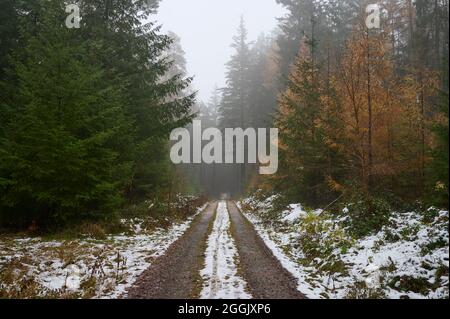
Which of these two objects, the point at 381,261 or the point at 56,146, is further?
the point at 56,146

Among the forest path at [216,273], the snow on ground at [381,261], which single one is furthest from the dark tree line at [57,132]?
the snow on ground at [381,261]

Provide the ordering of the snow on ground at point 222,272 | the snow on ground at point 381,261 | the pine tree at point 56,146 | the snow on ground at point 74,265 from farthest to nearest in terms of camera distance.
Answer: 1. the pine tree at point 56,146
2. the snow on ground at point 74,265
3. the snow on ground at point 222,272
4. the snow on ground at point 381,261

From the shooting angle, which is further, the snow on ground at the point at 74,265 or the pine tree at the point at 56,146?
the pine tree at the point at 56,146

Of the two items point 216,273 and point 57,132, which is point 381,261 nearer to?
point 216,273

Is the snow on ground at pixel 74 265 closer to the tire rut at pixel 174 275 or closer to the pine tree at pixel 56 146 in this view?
the tire rut at pixel 174 275

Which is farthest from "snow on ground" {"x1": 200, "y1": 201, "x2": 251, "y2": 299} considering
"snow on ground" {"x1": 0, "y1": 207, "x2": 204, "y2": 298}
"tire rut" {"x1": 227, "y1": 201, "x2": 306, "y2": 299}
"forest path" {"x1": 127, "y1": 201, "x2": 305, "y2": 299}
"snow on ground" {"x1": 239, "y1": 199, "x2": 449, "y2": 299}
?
"snow on ground" {"x1": 0, "y1": 207, "x2": 204, "y2": 298}

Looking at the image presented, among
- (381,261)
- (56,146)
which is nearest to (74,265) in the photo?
(56,146)

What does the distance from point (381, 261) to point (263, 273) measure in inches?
128

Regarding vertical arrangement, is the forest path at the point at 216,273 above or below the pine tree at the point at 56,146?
below

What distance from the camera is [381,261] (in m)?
8.98

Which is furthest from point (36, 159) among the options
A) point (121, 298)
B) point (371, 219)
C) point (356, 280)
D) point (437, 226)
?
point (437, 226)

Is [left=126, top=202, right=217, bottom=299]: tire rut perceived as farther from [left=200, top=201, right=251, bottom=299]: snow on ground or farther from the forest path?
[left=200, top=201, right=251, bottom=299]: snow on ground

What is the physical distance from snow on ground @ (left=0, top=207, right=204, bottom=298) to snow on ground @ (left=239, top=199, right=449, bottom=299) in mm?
4735

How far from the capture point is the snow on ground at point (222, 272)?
25.6 feet
